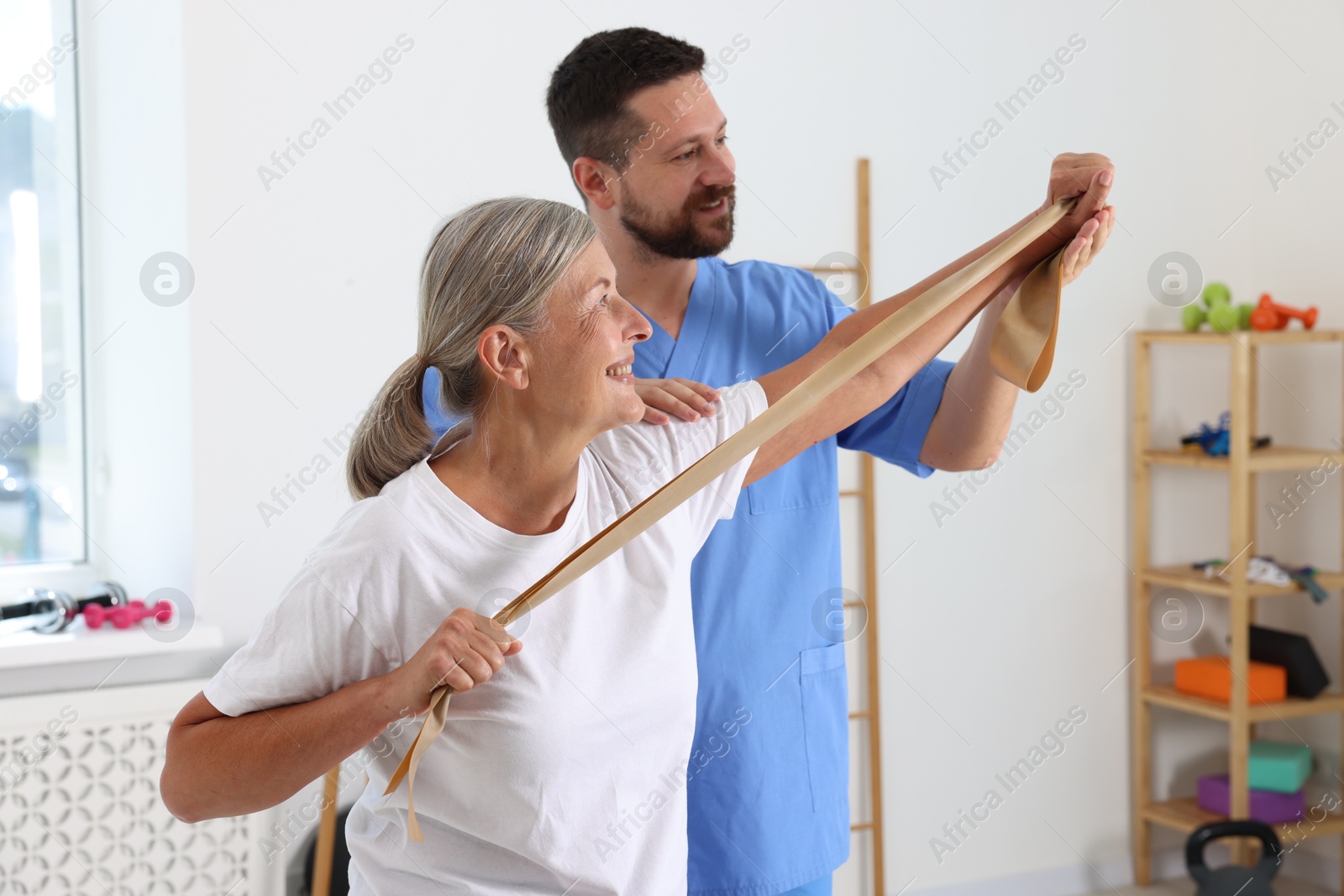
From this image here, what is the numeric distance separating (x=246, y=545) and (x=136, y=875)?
673 mm

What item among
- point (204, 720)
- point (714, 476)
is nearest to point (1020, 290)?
point (714, 476)

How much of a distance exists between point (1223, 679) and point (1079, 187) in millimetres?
2446

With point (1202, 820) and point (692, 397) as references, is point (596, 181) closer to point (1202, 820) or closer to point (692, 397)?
point (692, 397)

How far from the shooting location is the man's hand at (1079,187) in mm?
Answer: 1101

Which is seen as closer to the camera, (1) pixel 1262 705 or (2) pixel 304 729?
(2) pixel 304 729

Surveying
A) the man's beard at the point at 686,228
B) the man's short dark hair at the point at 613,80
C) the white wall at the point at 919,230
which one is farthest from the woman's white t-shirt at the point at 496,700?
the white wall at the point at 919,230

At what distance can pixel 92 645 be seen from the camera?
224 centimetres

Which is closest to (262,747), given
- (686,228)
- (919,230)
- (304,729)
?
(304,729)

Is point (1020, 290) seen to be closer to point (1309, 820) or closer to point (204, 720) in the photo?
point (204, 720)

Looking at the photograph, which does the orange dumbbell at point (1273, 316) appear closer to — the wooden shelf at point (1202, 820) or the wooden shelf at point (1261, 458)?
the wooden shelf at point (1261, 458)

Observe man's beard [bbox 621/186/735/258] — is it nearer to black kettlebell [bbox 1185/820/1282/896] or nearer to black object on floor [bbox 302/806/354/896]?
black object on floor [bbox 302/806/354/896]

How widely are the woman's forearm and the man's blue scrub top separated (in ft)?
1.41

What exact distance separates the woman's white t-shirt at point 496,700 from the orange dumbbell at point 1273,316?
2.61 metres

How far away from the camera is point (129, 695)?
2281 mm
